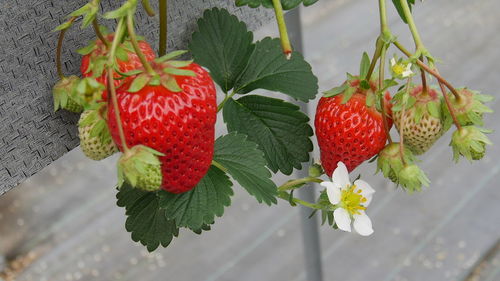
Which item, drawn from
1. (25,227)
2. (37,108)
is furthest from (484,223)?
(37,108)

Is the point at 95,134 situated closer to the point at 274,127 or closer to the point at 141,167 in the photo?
the point at 141,167

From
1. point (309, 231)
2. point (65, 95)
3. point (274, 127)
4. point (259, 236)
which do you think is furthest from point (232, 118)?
point (259, 236)

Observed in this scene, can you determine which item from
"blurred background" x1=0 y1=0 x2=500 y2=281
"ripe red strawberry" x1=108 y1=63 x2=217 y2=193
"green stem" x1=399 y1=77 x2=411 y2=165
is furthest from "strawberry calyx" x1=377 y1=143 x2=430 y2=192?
"blurred background" x1=0 y1=0 x2=500 y2=281

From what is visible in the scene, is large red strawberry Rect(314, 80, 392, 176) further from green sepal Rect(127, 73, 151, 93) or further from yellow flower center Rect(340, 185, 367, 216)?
green sepal Rect(127, 73, 151, 93)

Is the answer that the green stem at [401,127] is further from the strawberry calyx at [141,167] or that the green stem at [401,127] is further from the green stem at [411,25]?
the strawberry calyx at [141,167]

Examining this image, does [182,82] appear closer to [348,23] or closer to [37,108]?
[37,108]

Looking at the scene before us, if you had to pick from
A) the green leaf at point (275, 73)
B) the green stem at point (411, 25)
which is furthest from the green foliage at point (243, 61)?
the green stem at point (411, 25)

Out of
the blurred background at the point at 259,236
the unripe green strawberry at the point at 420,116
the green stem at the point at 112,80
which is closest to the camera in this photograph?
the green stem at the point at 112,80
